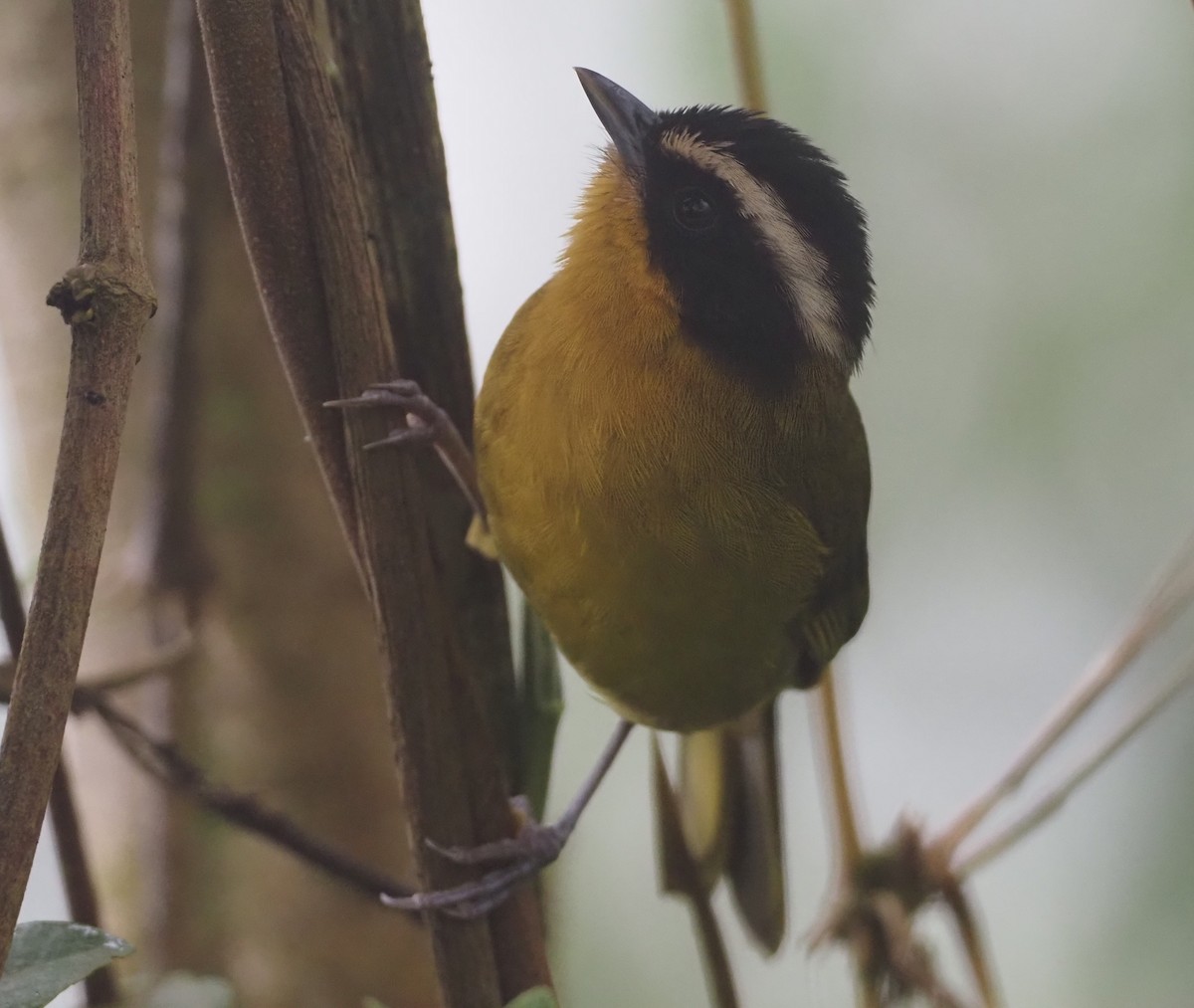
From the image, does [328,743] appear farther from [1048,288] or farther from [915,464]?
[1048,288]

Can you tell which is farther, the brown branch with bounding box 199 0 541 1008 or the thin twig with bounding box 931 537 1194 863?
the thin twig with bounding box 931 537 1194 863

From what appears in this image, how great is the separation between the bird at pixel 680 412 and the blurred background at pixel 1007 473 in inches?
25.7

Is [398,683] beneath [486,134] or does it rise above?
beneath

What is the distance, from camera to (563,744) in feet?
6.68

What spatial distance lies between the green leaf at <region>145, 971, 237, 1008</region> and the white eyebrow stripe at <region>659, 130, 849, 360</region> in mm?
813

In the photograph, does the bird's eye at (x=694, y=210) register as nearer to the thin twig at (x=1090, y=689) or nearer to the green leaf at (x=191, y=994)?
the thin twig at (x=1090, y=689)

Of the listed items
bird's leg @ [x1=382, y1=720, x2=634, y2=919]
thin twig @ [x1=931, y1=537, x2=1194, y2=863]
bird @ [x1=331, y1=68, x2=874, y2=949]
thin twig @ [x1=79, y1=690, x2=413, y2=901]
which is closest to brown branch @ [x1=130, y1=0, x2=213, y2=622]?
thin twig @ [x1=79, y1=690, x2=413, y2=901]

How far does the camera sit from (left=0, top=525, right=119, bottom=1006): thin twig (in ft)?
2.78

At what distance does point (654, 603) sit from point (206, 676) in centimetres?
49

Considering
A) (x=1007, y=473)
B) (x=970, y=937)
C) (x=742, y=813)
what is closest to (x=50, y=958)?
(x=970, y=937)

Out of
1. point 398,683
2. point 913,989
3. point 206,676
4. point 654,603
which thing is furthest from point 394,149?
point 913,989

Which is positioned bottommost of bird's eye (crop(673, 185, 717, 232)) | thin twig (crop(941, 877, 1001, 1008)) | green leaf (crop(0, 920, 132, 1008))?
thin twig (crop(941, 877, 1001, 1008))

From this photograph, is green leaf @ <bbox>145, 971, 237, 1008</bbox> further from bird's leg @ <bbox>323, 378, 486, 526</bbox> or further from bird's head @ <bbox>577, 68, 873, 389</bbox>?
bird's head @ <bbox>577, 68, 873, 389</bbox>

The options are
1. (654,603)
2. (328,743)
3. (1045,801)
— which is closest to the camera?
(654,603)
